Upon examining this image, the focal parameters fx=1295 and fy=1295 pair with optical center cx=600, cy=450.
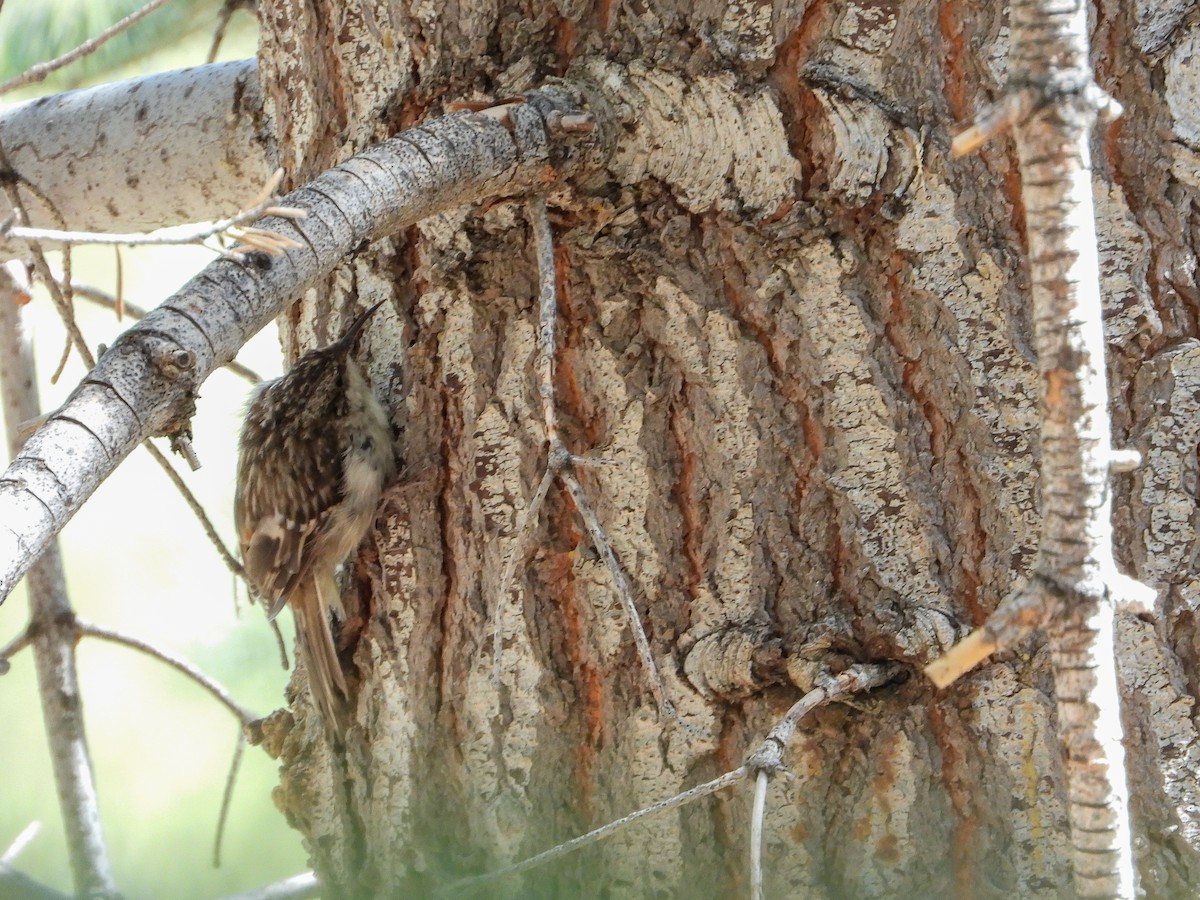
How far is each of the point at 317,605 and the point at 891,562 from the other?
131 centimetres

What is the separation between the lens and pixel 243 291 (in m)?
1.51

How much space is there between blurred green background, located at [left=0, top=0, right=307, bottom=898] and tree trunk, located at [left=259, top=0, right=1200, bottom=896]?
5.68ft

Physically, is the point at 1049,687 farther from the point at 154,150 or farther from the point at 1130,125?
the point at 154,150

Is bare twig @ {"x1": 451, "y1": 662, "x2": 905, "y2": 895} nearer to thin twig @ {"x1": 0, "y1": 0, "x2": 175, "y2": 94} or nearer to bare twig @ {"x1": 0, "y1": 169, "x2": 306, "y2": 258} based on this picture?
bare twig @ {"x1": 0, "y1": 169, "x2": 306, "y2": 258}

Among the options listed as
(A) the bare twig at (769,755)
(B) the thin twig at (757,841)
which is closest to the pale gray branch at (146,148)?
(A) the bare twig at (769,755)

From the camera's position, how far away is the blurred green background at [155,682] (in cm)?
388

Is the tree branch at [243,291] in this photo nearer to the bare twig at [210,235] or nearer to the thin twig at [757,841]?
the bare twig at [210,235]

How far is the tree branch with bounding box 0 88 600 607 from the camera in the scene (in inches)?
48.3

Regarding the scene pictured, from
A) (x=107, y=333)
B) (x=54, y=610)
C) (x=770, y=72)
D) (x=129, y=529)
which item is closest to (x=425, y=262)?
(x=770, y=72)

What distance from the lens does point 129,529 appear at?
4.20 meters

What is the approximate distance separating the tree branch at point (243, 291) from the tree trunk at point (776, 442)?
149 mm

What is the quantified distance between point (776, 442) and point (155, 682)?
126 inches

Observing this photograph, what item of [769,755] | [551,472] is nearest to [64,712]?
[551,472]

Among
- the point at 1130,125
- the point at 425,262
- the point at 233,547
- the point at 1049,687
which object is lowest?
the point at 1049,687
